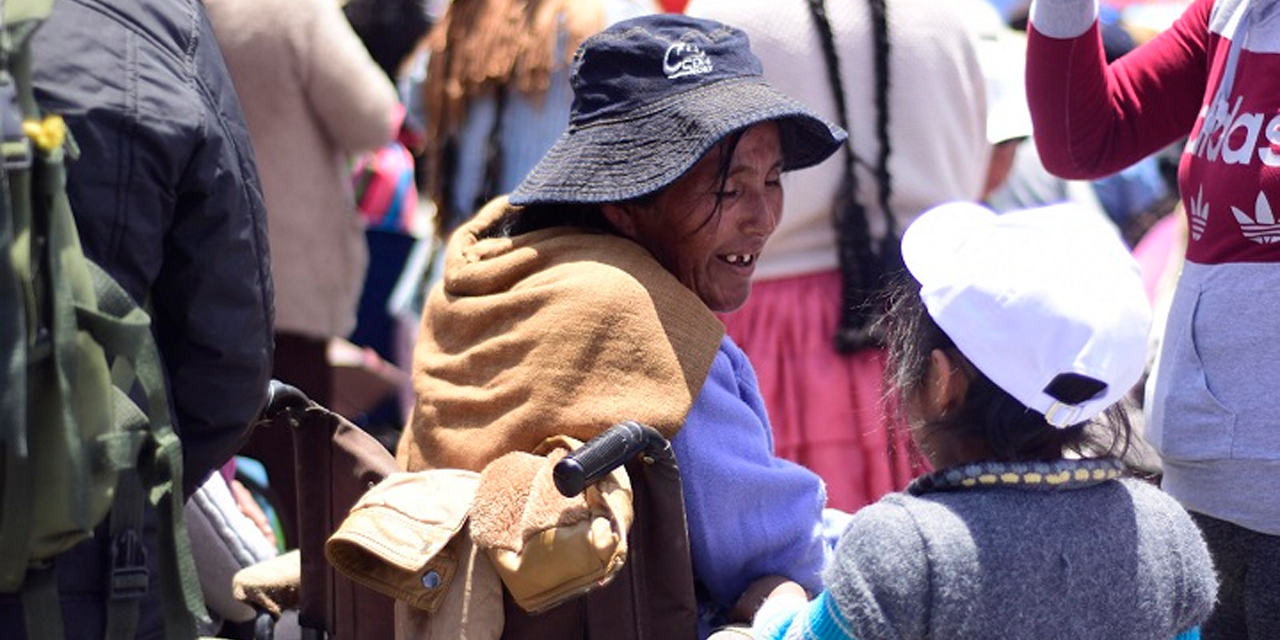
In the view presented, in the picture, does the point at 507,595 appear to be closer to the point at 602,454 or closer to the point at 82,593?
the point at 602,454

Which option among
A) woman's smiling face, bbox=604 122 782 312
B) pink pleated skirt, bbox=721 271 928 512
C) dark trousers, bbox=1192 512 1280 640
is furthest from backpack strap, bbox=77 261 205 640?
pink pleated skirt, bbox=721 271 928 512

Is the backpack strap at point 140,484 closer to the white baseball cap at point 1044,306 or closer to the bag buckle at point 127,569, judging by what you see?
the bag buckle at point 127,569

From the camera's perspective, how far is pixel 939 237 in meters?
2.82

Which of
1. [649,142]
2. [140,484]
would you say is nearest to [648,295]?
[649,142]

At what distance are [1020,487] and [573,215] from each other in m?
0.95

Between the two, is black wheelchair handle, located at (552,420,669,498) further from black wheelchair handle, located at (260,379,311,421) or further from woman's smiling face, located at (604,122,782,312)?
black wheelchair handle, located at (260,379,311,421)

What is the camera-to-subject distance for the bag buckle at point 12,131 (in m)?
2.32

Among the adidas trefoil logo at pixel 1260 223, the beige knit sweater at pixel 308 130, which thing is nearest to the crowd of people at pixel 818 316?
the adidas trefoil logo at pixel 1260 223

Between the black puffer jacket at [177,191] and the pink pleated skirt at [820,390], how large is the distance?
1.77 meters

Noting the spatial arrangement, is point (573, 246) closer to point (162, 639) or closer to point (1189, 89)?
point (162, 639)

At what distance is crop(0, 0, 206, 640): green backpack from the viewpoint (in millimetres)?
2330

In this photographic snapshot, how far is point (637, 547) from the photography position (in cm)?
289

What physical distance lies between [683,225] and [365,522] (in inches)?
30.7

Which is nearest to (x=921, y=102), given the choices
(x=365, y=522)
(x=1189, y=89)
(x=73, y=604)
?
(x=1189, y=89)
